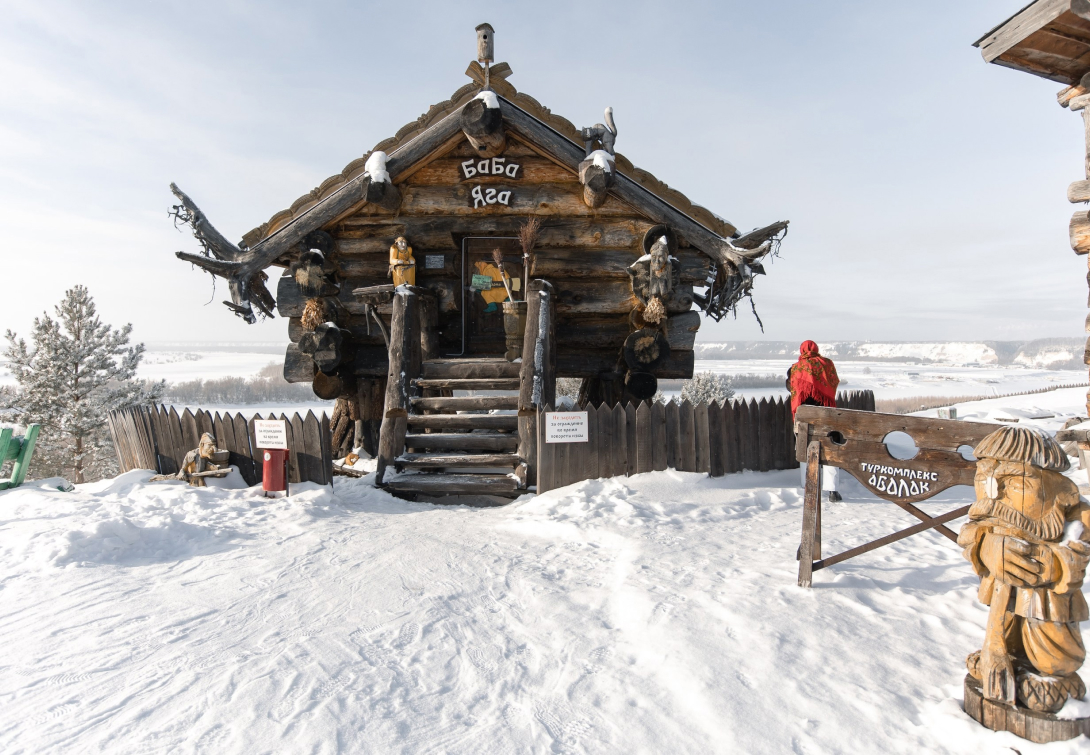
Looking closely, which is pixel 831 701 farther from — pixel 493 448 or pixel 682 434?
pixel 493 448

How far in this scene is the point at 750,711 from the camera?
2684mm

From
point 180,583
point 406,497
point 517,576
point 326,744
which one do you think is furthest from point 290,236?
point 326,744

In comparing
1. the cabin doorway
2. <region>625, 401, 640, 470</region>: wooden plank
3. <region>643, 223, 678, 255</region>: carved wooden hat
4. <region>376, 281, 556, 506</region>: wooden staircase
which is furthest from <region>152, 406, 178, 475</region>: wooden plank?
<region>643, 223, 678, 255</region>: carved wooden hat

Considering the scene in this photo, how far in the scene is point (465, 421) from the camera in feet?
27.7

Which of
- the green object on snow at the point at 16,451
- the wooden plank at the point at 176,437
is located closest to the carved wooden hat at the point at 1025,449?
the wooden plank at the point at 176,437

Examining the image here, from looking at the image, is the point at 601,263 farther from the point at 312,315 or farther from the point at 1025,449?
the point at 1025,449

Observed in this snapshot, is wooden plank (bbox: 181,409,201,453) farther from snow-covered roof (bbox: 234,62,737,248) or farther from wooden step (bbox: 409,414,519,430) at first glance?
snow-covered roof (bbox: 234,62,737,248)

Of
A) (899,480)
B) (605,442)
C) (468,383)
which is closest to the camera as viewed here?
(899,480)

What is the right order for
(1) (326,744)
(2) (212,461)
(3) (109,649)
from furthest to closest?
(2) (212,461) → (3) (109,649) → (1) (326,744)

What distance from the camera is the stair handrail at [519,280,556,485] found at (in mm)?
7805

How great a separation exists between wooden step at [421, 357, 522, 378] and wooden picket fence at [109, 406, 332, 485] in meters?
1.78

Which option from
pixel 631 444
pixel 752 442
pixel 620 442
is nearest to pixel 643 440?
pixel 631 444

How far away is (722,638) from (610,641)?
0.64 metres

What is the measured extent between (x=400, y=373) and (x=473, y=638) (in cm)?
592
